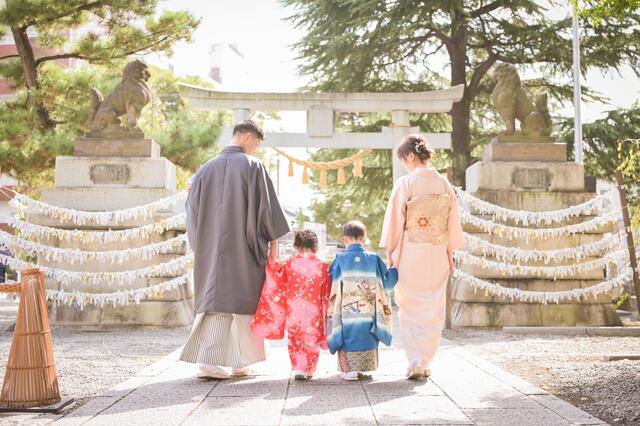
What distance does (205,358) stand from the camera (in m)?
4.56

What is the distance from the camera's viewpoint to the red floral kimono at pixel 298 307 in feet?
15.3

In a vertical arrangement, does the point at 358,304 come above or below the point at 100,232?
below

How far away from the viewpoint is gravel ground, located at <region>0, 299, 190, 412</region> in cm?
484

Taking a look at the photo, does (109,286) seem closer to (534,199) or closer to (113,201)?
(113,201)

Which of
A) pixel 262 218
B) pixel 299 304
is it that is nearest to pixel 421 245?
pixel 299 304

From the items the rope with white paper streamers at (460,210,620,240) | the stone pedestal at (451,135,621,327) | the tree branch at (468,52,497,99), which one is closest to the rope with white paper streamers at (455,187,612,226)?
the rope with white paper streamers at (460,210,620,240)

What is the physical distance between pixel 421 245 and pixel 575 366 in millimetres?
1727

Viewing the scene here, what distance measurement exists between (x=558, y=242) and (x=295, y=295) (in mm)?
5543

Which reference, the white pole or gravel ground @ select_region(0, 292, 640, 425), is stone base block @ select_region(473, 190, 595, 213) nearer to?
gravel ground @ select_region(0, 292, 640, 425)

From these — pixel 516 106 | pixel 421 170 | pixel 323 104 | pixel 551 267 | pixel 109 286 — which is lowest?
pixel 109 286

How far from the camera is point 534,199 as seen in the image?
30.1ft

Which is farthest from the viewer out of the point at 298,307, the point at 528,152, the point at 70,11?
the point at 70,11

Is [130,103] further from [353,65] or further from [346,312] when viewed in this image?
[353,65]

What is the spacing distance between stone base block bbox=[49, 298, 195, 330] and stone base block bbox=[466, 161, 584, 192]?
4505mm
